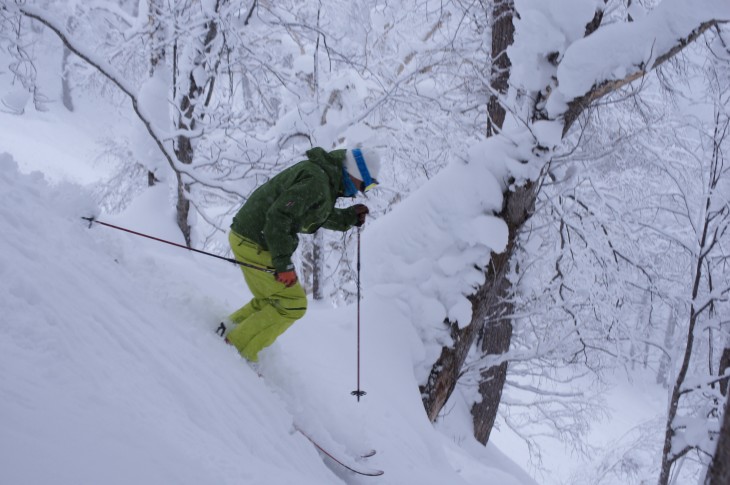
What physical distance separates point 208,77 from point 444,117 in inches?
160

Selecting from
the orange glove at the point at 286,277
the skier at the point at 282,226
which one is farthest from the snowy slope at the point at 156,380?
the orange glove at the point at 286,277

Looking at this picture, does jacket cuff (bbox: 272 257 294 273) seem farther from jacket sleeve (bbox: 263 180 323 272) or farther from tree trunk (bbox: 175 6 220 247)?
tree trunk (bbox: 175 6 220 247)

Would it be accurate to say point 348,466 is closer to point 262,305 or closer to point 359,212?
point 262,305

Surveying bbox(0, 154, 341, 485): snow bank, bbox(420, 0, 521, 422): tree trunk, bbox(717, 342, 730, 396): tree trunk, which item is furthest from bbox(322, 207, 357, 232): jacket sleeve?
bbox(717, 342, 730, 396): tree trunk

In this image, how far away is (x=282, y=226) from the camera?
3.41m

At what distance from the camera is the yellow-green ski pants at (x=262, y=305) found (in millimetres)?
3617

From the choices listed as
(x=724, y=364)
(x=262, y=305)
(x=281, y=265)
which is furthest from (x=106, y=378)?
(x=724, y=364)

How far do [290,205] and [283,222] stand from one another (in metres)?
0.12

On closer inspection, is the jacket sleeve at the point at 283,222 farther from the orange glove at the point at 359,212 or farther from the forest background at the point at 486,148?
the forest background at the point at 486,148

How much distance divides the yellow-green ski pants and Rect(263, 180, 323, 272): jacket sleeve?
0.23 meters

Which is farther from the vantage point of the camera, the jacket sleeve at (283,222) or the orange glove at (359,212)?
the orange glove at (359,212)

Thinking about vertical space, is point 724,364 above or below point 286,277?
above

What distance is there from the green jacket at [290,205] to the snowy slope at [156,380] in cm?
75

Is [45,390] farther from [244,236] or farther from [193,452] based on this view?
[244,236]
